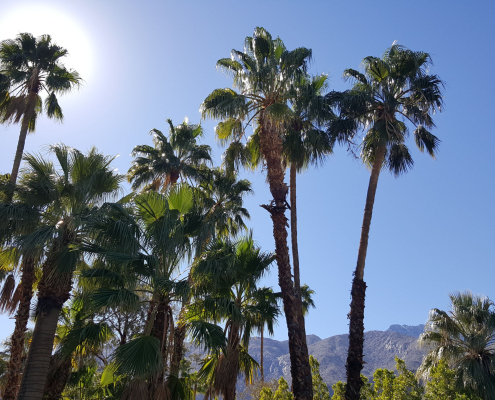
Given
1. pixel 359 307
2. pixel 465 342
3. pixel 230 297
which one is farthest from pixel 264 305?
pixel 465 342

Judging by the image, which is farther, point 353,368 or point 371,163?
point 371,163

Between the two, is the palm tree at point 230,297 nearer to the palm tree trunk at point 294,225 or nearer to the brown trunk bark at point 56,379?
the palm tree trunk at point 294,225

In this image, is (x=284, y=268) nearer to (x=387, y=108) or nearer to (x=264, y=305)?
(x=264, y=305)

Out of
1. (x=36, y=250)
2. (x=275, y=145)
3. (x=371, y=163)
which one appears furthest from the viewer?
(x=371, y=163)

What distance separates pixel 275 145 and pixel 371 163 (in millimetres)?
4074

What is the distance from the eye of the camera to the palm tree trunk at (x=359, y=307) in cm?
1361

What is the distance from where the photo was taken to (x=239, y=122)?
59.4 ft

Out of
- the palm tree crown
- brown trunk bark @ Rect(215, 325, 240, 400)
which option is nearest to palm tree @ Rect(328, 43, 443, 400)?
the palm tree crown

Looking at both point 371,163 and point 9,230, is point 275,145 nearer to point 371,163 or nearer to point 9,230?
point 371,163

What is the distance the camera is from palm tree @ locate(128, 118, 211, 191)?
22125mm

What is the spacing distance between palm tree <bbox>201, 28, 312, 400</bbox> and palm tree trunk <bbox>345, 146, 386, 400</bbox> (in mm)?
1337

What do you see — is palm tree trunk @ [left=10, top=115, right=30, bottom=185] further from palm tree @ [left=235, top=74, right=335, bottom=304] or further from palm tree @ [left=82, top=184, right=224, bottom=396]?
palm tree @ [left=235, top=74, right=335, bottom=304]

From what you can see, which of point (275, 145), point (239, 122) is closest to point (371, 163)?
point (275, 145)

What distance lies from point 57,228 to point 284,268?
7.14 metres
